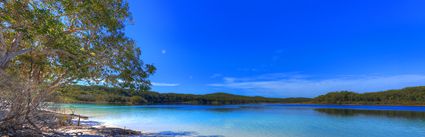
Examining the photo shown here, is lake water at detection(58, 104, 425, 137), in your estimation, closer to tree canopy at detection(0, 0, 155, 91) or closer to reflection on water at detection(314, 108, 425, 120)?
reflection on water at detection(314, 108, 425, 120)

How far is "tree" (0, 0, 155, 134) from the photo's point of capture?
22.4 feet

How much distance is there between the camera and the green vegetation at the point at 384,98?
95312 millimetres

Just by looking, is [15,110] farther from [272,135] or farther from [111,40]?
[272,135]

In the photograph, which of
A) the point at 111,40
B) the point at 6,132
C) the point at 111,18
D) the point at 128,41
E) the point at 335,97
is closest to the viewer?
the point at 6,132

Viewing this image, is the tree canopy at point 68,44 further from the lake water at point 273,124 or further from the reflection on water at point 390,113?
the reflection on water at point 390,113

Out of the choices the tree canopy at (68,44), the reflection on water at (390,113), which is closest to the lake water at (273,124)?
the reflection on water at (390,113)

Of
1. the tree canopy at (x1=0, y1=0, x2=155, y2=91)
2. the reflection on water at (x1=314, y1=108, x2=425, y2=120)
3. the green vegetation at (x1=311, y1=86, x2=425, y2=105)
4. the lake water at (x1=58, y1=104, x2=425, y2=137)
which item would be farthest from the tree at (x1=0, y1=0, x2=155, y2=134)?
the green vegetation at (x1=311, y1=86, x2=425, y2=105)

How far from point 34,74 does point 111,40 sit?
11.3 ft

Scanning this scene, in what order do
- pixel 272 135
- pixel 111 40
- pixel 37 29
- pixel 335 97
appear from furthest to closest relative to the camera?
pixel 335 97
pixel 272 135
pixel 111 40
pixel 37 29

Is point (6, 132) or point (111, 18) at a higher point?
point (111, 18)

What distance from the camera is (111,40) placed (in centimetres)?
1119

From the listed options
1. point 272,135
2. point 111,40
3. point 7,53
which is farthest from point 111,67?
point 272,135

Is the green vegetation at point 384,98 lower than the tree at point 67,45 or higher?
lower

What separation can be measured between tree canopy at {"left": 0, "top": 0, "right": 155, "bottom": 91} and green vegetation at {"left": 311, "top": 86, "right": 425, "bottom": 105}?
114260mm
